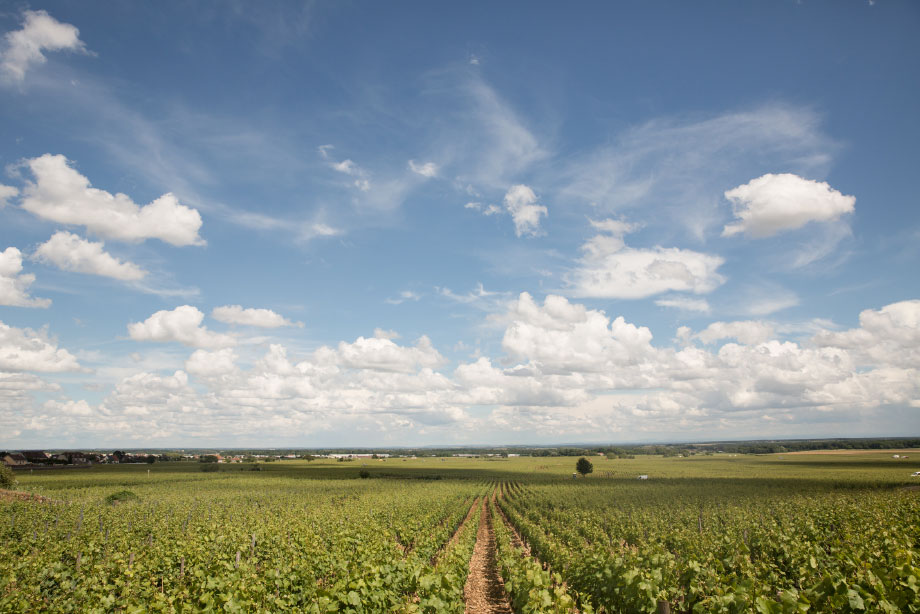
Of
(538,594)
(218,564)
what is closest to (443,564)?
(538,594)

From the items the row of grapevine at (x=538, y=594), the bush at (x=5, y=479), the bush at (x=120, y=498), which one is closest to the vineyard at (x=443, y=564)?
→ the row of grapevine at (x=538, y=594)

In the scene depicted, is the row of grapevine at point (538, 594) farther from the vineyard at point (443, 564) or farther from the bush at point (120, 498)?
the bush at point (120, 498)

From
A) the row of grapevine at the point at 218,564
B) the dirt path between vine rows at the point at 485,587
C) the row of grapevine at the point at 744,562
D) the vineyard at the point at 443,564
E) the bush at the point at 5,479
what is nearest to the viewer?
the row of grapevine at the point at 744,562

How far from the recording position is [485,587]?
50.0ft

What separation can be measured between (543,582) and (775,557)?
1022 cm

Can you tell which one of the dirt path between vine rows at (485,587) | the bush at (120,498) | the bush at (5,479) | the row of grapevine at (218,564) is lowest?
the bush at (120,498)

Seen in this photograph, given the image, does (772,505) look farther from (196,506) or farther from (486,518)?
(196,506)

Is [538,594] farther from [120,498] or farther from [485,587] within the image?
[120,498]

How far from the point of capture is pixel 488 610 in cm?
1278

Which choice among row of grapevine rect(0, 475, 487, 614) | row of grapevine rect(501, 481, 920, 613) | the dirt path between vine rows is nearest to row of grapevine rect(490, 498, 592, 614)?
row of grapevine rect(501, 481, 920, 613)

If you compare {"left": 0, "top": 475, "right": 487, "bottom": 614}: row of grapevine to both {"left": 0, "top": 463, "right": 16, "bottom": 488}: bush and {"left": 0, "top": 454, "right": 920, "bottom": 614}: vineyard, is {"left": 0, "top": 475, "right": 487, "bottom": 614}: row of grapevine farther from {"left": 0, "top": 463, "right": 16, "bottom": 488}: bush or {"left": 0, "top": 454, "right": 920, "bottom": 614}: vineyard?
{"left": 0, "top": 463, "right": 16, "bottom": 488}: bush

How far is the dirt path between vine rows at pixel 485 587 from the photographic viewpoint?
42.6 ft

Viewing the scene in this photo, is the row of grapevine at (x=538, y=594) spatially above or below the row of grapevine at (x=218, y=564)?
above

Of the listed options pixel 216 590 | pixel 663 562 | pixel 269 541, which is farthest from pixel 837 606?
pixel 269 541
